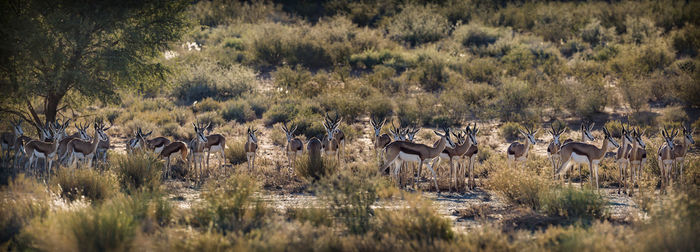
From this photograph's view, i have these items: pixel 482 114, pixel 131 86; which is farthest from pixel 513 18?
pixel 131 86

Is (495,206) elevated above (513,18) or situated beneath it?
situated beneath

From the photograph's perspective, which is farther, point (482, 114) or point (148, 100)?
point (148, 100)

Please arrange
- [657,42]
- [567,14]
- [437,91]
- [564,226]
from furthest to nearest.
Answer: [567,14] < [657,42] < [437,91] < [564,226]

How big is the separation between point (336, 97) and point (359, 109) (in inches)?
52.1

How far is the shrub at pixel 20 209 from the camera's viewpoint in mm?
9109

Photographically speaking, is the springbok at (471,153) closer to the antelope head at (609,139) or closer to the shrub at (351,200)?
the antelope head at (609,139)

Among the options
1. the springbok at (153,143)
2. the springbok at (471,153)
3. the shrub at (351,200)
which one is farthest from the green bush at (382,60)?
the shrub at (351,200)

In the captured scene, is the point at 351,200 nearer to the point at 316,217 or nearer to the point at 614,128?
the point at 316,217

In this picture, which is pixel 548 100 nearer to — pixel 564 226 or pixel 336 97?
pixel 336 97

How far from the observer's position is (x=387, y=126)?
2098cm

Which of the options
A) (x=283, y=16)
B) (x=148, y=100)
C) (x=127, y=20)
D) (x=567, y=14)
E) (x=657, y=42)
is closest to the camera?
(x=127, y=20)

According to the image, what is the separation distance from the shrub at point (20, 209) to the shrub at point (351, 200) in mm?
4490

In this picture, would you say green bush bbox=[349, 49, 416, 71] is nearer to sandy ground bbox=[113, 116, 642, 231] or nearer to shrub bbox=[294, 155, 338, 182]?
sandy ground bbox=[113, 116, 642, 231]

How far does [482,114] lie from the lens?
22453 millimetres
